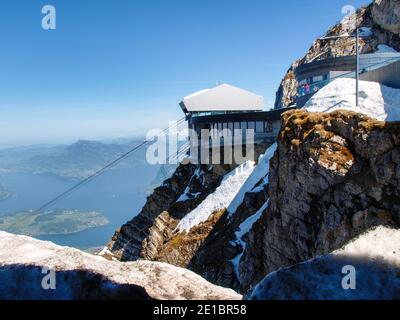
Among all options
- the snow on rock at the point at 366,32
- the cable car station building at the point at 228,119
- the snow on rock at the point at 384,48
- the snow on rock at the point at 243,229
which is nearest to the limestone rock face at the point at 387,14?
the snow on rock at the point at 366,32

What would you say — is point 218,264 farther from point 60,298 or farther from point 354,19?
point 354,19

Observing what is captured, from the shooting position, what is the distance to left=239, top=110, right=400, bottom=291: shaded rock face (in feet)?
58.5

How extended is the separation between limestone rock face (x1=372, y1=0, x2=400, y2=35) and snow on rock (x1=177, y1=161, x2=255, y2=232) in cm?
5230

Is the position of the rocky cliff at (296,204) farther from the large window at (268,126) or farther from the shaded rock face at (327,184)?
the large window at (268,126)

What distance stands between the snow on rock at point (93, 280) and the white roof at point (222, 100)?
4311cm

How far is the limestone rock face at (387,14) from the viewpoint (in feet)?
244

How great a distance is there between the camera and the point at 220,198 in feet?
142

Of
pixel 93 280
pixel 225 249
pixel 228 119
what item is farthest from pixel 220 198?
pixel 93 280

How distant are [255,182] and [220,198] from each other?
5.28 metres

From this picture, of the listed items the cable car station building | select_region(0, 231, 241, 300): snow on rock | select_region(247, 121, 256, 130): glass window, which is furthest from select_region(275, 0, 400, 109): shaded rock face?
select_region(0, 231, 241, 300): snow on rock

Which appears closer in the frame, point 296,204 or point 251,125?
point 296,204

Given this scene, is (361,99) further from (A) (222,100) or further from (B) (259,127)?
(A) (222,100)

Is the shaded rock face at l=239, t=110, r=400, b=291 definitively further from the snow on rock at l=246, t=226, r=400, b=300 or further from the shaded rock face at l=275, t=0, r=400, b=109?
the shaded rock face at l=275, t=0, r=400, b=109
